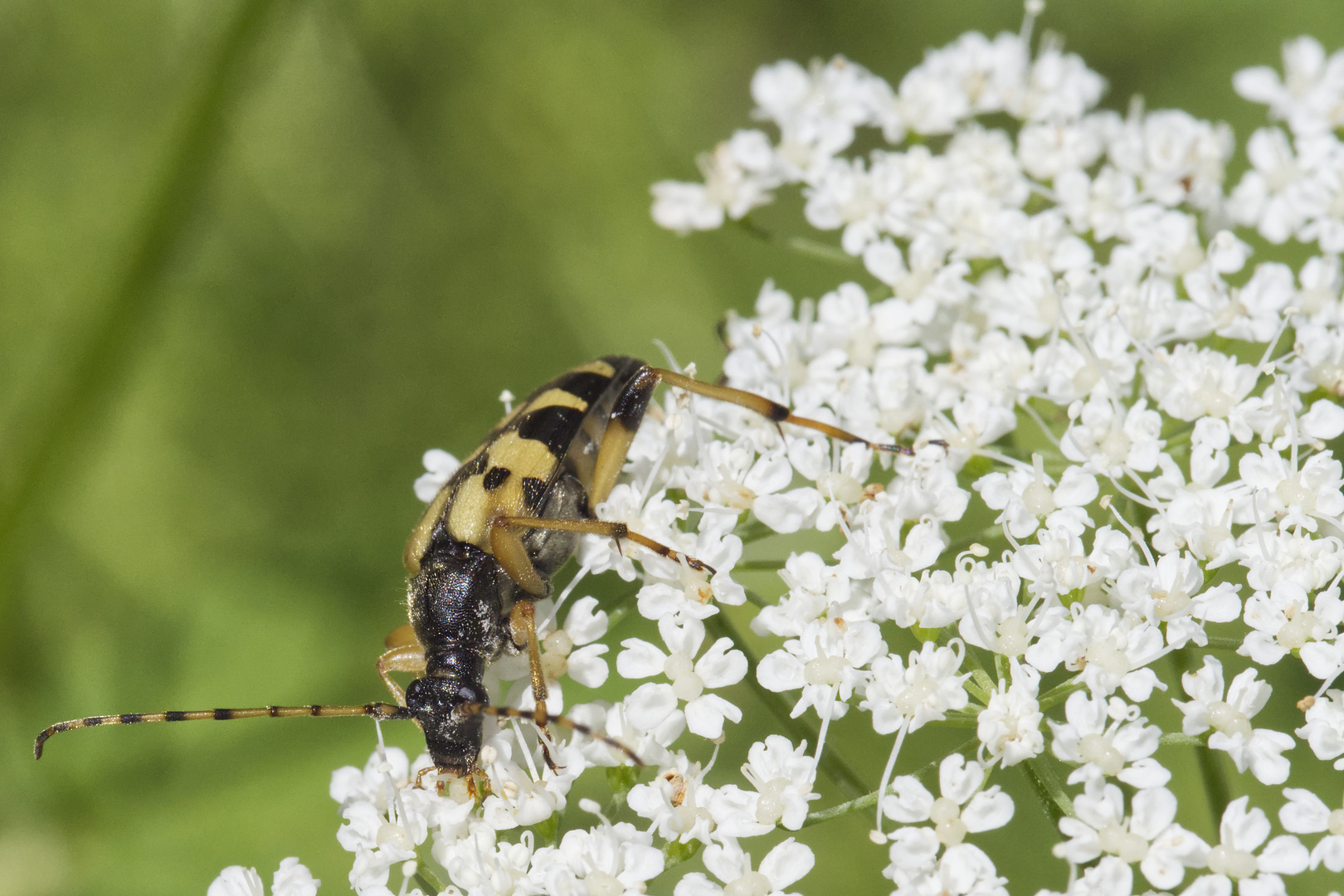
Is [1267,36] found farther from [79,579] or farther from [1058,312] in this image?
[79,579]

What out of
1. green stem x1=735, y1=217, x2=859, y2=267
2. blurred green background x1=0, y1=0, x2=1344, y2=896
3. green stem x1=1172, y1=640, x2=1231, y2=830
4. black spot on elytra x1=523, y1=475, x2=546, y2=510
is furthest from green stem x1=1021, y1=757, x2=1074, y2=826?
green stem x1=735, y1=217, x2=859, y2=267

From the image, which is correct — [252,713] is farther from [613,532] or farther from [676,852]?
[676,852]

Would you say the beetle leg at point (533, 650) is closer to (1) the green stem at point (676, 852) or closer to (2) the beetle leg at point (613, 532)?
(2) the beetle leg at point (613, 532)

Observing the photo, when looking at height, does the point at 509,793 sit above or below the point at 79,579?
below

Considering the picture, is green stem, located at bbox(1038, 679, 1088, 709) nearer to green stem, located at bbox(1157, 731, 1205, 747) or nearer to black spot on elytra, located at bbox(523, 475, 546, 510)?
green stem, located at bbox(1157, 731, 1205, 747)

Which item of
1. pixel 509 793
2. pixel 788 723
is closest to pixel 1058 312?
pixel 788 723

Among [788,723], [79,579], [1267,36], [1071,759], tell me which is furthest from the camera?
[1267,36]

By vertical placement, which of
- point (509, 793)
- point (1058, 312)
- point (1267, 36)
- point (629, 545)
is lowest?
point (509, 793)
